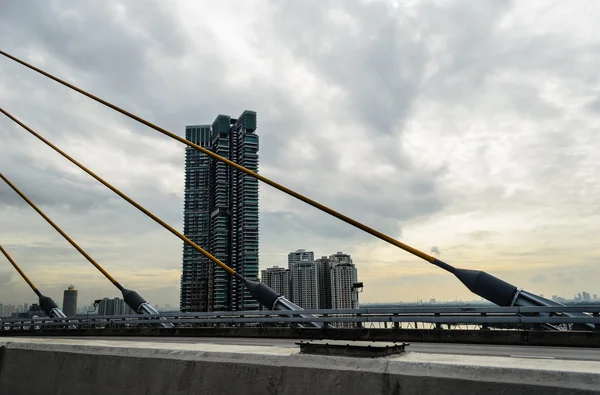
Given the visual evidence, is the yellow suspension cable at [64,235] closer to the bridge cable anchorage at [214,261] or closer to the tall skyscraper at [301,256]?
the bridge cable anchorage at [214,261]

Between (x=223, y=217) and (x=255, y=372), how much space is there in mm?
122538

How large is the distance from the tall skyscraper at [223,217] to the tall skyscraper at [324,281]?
140ft

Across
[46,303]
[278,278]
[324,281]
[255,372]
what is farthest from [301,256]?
[255,372]

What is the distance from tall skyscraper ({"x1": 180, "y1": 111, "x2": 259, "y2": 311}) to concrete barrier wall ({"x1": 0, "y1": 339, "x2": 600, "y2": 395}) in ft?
313

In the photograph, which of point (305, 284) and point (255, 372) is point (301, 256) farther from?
point (255, 372)

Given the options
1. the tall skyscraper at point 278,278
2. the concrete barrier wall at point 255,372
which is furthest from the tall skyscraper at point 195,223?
the concrete barrier wall at point 255,372

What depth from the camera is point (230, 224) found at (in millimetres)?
124312

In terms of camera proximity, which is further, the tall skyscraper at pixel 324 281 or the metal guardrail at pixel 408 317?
the tall skyscraper at pixel 324 281

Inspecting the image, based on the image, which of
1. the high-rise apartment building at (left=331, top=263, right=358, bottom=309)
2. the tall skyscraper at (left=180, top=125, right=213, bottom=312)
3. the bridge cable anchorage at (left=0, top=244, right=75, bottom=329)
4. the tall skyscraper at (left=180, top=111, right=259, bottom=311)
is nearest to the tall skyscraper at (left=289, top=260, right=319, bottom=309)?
the high-rise apartment building at (left=331, top=263, right=358, bottom=309)

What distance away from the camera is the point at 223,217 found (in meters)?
124

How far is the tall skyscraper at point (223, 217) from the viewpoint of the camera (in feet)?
362

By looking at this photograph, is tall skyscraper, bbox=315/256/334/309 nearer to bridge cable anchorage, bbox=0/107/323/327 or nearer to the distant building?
the distant building

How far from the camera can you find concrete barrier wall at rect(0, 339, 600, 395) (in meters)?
2.90

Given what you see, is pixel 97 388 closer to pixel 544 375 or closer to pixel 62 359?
pixel 62 359
